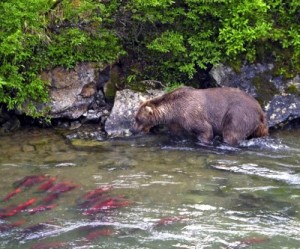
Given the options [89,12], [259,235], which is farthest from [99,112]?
[259,235]

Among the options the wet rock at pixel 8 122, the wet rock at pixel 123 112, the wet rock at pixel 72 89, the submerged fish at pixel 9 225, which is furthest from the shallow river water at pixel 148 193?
the wet rock at pixel 72 89

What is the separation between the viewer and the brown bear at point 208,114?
1080cm

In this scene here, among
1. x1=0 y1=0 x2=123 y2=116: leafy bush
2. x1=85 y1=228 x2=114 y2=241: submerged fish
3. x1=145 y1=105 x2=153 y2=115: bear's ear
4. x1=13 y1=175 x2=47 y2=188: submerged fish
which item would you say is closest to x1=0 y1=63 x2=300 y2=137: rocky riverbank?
x1=0 y1=0 x2=123 y2=116: leafy bush

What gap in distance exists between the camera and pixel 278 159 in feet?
32.7

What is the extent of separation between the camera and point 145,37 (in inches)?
488

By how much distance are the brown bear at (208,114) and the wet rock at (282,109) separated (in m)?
0.64

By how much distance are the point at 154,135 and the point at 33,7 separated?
337cm

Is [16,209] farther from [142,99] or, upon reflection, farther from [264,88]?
[264,88]

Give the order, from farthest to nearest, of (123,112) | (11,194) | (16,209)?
(123,112)
(11,194)
(16,209)

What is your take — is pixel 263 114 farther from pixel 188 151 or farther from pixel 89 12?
pixel 89 12

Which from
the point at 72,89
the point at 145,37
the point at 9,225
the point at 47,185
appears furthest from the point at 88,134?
the point at 9,225

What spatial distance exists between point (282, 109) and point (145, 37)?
3201mm

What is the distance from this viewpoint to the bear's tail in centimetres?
1085

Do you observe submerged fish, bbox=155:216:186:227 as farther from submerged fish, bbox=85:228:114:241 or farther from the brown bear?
the brown bear
